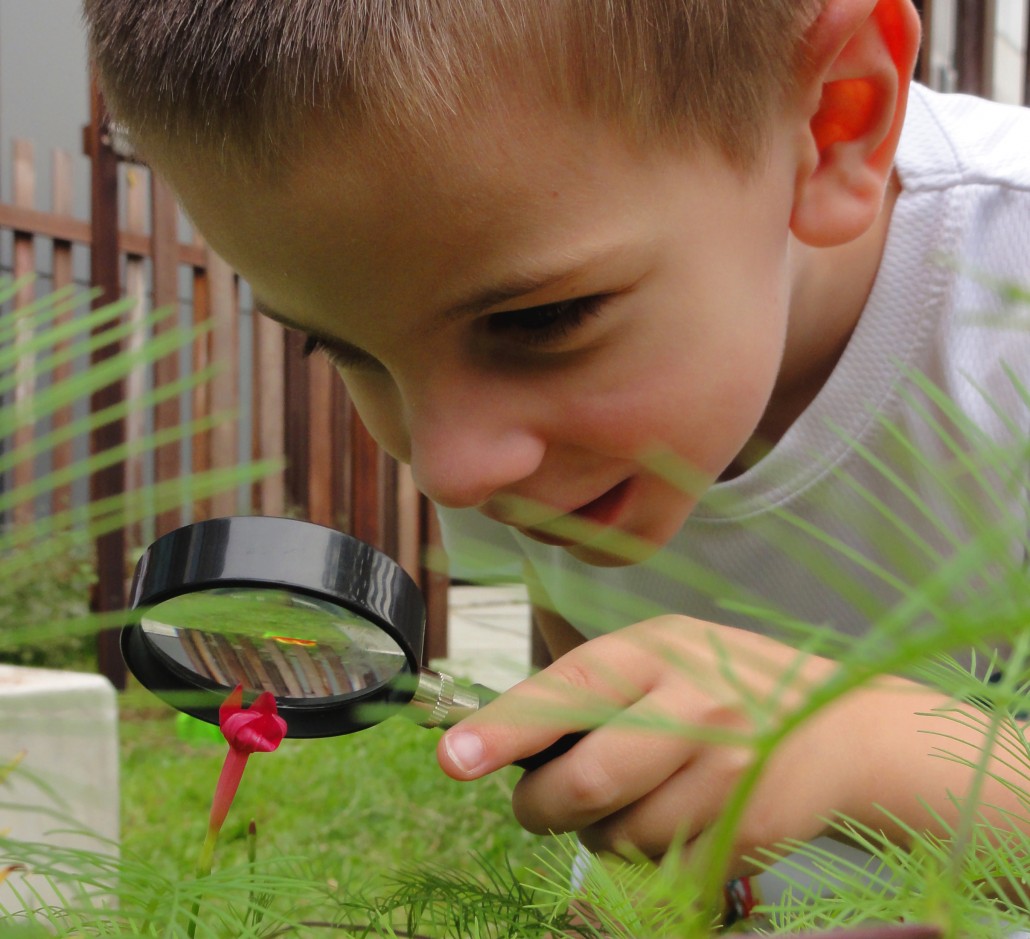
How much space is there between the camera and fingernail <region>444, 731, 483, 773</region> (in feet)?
1.74

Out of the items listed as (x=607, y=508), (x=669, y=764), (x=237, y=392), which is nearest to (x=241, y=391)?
(x=237, y=392)

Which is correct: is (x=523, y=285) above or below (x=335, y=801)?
above

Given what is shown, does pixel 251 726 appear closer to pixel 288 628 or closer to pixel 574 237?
pixel 288 628

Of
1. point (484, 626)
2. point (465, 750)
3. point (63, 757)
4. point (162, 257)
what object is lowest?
point (484, 626)

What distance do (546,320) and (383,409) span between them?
26 centimetres

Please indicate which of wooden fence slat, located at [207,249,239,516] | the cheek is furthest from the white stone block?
wooden fence slat, located at [207,249,239,516]

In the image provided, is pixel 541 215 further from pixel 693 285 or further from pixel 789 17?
pixel 789 17

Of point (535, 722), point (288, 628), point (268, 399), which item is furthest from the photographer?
point (268, 399)

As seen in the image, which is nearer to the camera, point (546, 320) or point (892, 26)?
point (546, 320)

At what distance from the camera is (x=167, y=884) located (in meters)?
0.31

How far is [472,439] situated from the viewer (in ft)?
2.56

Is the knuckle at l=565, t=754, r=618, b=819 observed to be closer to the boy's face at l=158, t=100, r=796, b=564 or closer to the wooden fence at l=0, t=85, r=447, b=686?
the boy's face at l=158, t=100, r=796, b=564

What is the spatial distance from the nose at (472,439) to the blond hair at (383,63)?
0.20m

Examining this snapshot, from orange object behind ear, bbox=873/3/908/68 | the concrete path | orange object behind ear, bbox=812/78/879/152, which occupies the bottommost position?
the concrete path
